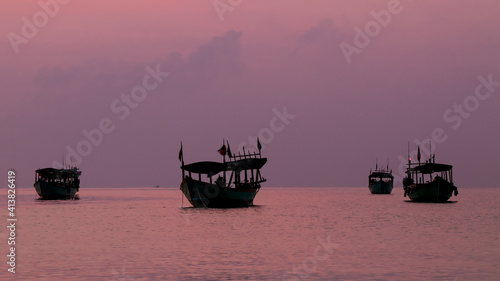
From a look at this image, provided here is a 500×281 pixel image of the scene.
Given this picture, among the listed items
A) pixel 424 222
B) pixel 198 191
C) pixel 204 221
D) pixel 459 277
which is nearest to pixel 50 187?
pixel 198 191

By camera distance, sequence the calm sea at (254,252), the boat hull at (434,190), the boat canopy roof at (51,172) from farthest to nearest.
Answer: the boat canopy roof at (51,172)
the boat hull at (434,190)
the calm sea at (254,252)

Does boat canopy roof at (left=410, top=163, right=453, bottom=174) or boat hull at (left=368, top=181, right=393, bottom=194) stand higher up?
boat canopy roof at (left=410, top=163, right=453, bottom=174)

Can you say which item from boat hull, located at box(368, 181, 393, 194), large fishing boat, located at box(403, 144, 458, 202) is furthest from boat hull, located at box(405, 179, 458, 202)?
boat hull, located at box(368, 181, 393, 194)

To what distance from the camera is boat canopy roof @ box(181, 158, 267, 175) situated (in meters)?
72.7

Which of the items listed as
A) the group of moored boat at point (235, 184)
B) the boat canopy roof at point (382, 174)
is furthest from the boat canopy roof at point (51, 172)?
the boat canopy roof at point (382, 174)

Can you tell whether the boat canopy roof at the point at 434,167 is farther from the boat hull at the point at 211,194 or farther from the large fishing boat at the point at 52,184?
the large fishing boat at the point at 52,184

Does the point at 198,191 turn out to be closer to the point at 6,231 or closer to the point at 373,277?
the point at 6,231

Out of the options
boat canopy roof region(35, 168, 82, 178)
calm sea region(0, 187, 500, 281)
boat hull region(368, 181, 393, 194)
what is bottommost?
calm sea region(0, 187, 500, 281)

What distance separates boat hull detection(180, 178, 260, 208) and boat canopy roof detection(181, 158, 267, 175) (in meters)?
1.47

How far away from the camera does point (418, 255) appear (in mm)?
33719

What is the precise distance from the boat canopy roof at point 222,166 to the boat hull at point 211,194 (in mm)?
1472

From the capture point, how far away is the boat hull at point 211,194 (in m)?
75.6

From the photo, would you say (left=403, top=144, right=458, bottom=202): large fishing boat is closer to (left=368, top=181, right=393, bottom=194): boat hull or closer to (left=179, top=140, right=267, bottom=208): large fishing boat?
(left=179, top=140, right=267, bottom=208): large fishing boat

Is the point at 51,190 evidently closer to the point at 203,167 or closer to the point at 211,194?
the point at 211,194
